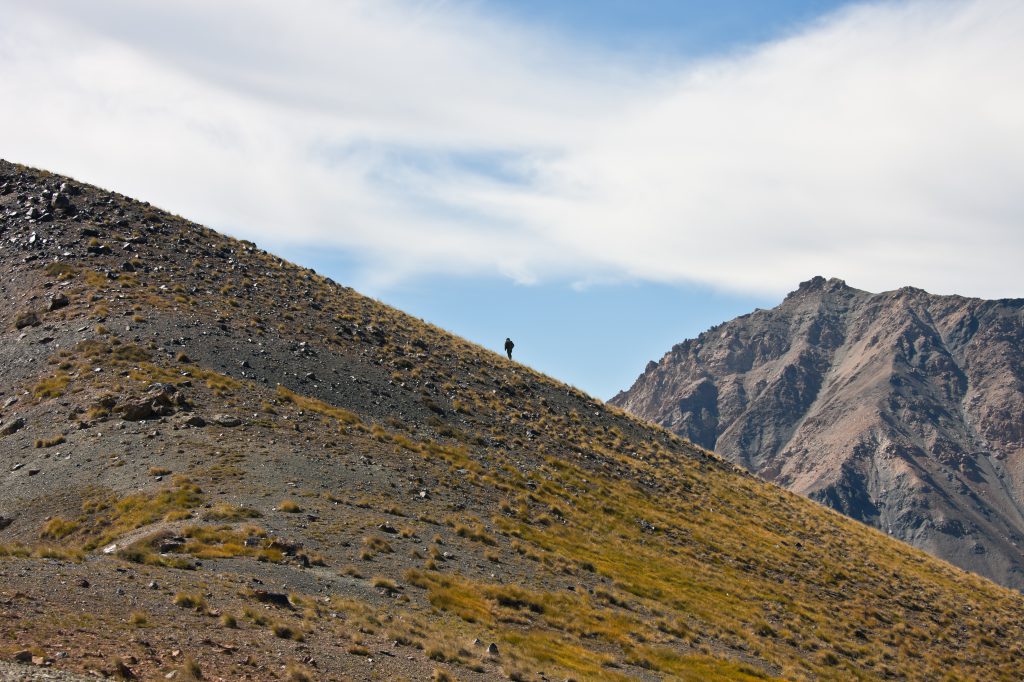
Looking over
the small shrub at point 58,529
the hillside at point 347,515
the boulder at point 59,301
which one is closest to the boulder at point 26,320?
the hillside at point 347,515

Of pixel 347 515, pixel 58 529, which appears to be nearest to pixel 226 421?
pixel 347 515

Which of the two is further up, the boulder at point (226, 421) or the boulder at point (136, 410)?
the boulder at point (226, 421)

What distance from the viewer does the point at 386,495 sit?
41719 millimetres

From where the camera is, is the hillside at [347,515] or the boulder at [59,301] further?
the boulder at [59,301]

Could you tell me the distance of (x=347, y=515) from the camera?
37000 mm

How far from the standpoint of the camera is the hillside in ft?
→ 78.2

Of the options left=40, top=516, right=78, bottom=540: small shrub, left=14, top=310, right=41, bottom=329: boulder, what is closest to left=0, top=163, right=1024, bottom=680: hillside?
left=40, top=516, right=78, bottom=540: small shrub

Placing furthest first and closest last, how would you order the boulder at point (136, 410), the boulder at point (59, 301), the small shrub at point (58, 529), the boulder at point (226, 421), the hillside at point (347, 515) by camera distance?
the boulder at point (59, 301) → the boulder at point (226, 421) → the boulder at point (136, 410) → the small shrub at point (58, 529) → the hillside at point (347, 515)

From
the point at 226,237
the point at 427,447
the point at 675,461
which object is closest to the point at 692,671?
the point at 427,447

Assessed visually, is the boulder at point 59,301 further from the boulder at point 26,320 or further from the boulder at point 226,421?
the boulder at point 226,421

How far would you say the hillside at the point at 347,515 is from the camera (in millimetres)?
23828

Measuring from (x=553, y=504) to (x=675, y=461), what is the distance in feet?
93.6

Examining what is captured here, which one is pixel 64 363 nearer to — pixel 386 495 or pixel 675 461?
pixel 386 495

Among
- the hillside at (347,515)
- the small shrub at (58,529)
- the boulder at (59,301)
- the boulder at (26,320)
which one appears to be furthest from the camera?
the boulder at (59,301)
